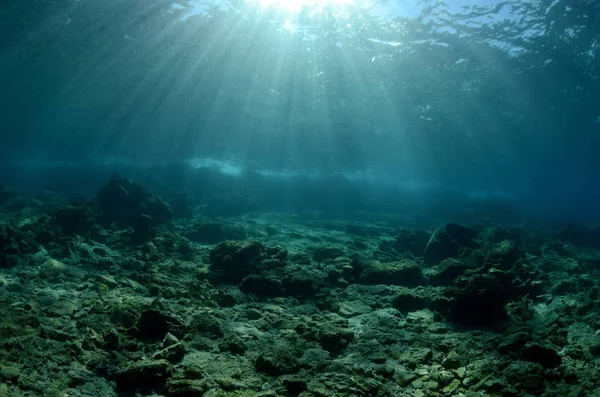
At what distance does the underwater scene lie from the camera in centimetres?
503

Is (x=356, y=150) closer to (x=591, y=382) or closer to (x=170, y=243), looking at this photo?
(x=170, y=243)

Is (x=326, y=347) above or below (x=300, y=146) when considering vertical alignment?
below

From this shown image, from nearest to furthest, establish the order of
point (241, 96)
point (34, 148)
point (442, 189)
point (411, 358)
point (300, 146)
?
point (411, 358) < point (241, 96) < point (300, 146) < point (34, 148) < point (442, 189)

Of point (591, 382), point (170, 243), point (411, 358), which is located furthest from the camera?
point (170, 243)

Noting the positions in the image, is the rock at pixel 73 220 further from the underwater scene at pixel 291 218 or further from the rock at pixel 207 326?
the rock at pixel 207 326

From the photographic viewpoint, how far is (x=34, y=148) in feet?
197

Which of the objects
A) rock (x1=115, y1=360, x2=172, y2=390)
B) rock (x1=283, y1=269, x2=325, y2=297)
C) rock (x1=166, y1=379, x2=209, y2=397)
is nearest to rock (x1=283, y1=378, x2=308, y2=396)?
rock (x1=166, y1=379, x2=209, y2=397)

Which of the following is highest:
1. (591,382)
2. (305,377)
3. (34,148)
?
(34,148)

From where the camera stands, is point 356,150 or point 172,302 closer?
point 172,302

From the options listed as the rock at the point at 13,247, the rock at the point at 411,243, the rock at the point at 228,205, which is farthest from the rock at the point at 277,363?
the rock at the point at 228,205

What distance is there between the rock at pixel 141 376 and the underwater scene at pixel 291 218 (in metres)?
0.02

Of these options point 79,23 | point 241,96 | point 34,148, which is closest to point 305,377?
point 79,23

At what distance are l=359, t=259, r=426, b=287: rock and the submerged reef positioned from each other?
3 cm

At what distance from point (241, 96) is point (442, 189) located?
2794 inches
